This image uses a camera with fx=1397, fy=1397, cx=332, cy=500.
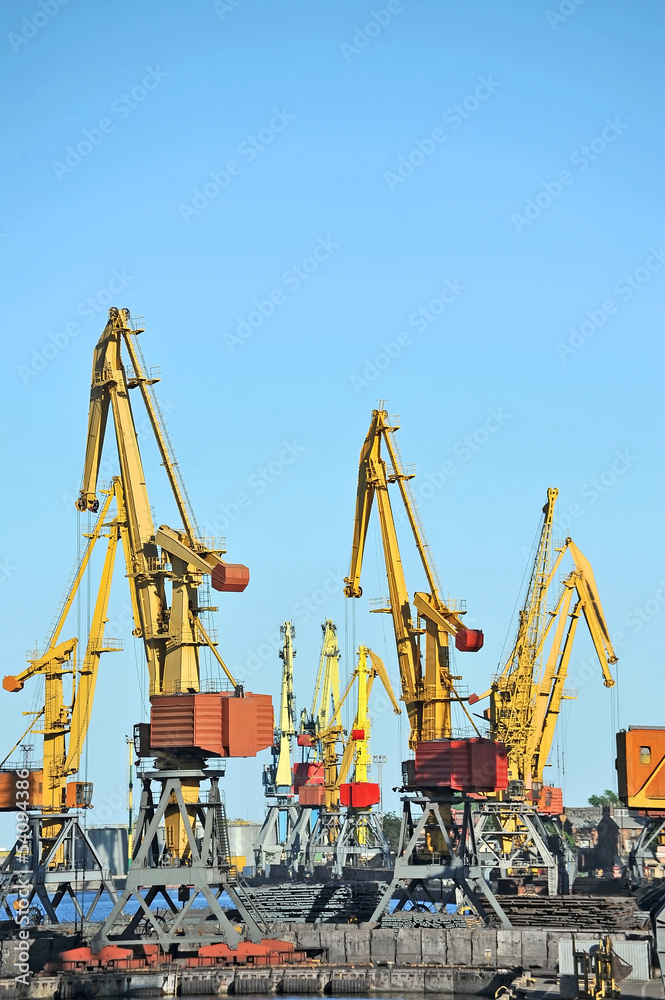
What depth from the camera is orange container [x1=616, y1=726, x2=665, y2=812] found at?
52875 mm

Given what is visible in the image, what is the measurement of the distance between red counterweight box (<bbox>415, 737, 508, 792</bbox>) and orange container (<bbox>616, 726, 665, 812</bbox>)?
512 inches

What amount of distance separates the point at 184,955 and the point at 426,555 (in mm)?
23975

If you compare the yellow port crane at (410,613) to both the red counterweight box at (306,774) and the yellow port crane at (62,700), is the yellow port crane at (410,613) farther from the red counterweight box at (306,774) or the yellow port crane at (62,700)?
the red counterweight box at (306,774)

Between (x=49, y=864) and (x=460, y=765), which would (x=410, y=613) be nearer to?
(x=460, y=765)

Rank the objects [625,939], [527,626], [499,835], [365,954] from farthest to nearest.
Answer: [527,626], [499,835], [365,954], [625,939]

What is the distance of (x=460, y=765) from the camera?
66.4 metres

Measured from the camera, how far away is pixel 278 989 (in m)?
55.1

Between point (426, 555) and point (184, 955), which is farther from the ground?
point (426, 555)

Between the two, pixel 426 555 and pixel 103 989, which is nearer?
pixel 103 989

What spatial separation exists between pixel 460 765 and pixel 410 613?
29.1 ft

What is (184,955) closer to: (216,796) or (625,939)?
(216,796)

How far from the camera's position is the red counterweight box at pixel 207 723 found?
2233 inches

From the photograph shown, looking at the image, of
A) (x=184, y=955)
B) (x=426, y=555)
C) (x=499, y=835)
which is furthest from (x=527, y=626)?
(x=184, y=955)

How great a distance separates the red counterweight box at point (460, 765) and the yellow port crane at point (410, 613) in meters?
2.26
